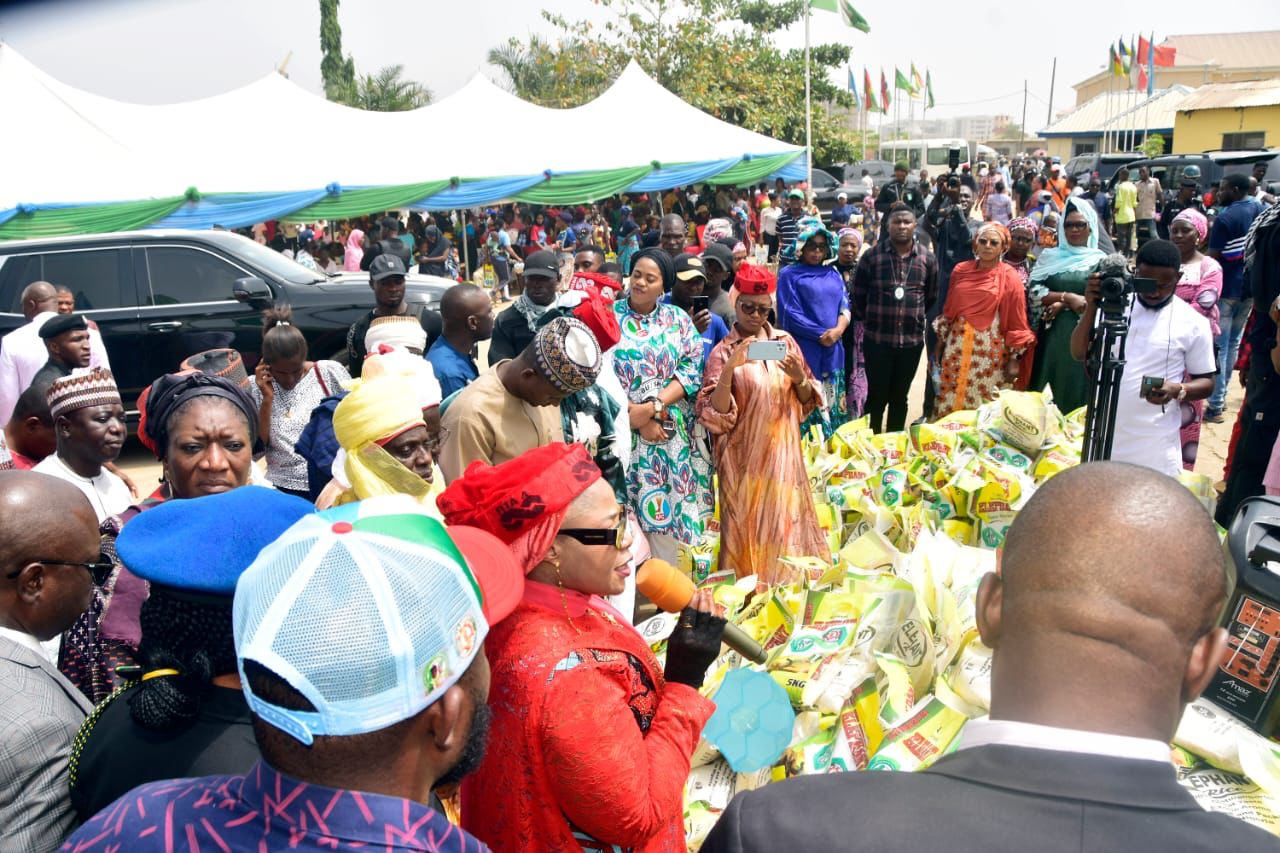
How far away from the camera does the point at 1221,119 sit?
3325 cm

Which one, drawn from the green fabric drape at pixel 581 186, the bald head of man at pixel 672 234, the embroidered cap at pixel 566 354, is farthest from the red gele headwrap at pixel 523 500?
the green fabric drape at pixel 581 186

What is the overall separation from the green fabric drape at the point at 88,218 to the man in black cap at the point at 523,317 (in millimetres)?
7644

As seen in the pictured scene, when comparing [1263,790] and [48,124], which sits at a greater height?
[48,124]

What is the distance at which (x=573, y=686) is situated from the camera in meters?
1.60

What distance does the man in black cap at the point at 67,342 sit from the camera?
14.3 ft

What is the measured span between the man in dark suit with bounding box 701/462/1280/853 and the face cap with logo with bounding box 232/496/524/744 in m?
0.40

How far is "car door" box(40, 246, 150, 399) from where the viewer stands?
7.78m

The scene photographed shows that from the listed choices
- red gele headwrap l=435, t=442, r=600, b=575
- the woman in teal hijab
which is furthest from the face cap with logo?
the woman in teal hijab

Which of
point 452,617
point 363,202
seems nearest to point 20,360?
point 452,617

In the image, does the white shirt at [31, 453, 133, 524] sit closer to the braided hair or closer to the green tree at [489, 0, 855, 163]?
the braided hair

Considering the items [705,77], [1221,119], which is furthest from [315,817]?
[1221,119]

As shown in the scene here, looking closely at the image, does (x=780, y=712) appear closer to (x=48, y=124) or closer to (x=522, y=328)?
(x=522, y=328)

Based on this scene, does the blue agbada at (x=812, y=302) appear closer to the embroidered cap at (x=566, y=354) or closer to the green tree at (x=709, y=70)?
the embroidered cap at (x=566, y=354)

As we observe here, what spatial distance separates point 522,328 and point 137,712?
336 centimetres
